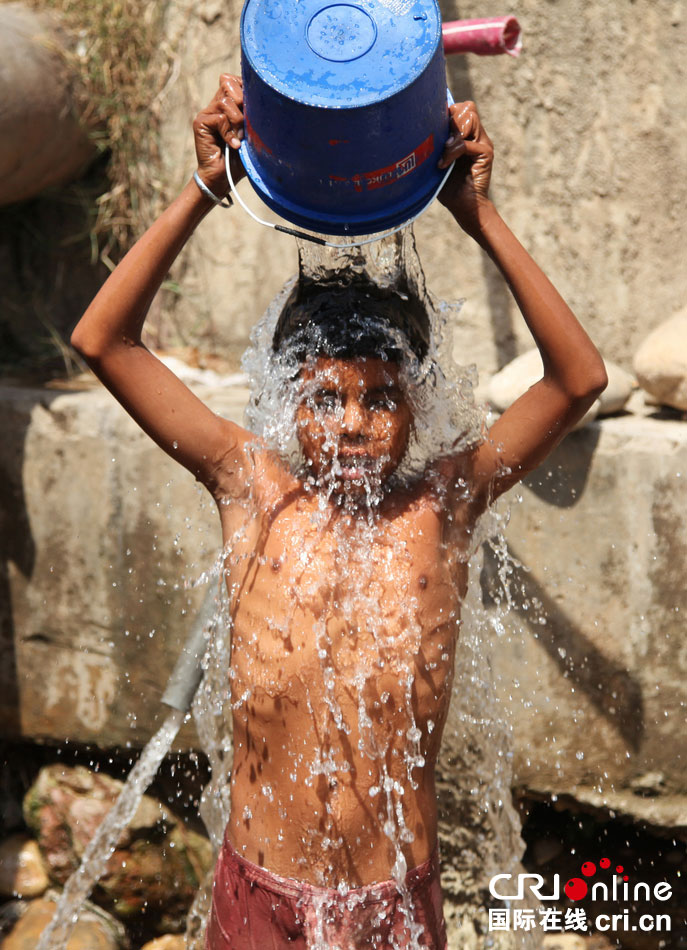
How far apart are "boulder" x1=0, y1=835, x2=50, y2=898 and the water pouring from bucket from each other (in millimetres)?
2675

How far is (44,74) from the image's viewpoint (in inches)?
127

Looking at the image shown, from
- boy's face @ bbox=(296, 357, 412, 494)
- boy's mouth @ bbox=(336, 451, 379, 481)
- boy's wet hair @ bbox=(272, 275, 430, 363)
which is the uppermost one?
boy's wet hair @ bbox=(272, 275, 430, 363)

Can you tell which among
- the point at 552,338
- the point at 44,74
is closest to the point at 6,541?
the point at 44,74

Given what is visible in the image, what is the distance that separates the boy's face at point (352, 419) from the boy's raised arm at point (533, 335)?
22 cm

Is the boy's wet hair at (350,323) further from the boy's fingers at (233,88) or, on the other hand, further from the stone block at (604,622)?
the stone block at (604,622)

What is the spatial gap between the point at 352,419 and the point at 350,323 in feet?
0.70

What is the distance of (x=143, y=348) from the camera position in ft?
6.61

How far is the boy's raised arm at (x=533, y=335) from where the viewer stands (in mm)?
1810

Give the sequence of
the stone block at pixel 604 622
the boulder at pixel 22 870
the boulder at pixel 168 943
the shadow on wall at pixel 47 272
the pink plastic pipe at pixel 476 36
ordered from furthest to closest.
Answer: the shadow on wall at pixel 47 272, the boulder at pixel 22 870, the boulder at pixel 168 943, the stone block at pixel 604 622, the pink plastic pipe at pixel 476 36

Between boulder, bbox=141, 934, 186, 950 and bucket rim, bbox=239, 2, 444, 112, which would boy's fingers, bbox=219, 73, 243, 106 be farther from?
boulder, bbox=141, 934, 186, 950

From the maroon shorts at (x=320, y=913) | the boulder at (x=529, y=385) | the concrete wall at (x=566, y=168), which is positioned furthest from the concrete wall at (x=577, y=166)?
the maroon shorts at (x=320, y=913)

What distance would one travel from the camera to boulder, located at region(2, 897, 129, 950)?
3188 mm

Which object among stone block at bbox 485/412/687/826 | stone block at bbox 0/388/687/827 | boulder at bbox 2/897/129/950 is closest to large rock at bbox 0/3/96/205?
stone block at bbox 0/388/687/827

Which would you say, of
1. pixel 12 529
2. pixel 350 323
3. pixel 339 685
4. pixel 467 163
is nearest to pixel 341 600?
pixel 339 685
